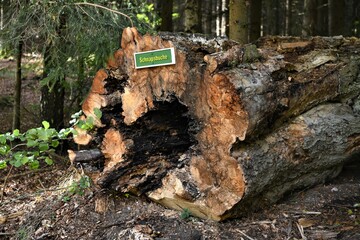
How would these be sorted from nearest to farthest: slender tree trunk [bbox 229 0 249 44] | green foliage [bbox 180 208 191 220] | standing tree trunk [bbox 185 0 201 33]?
green foliage [bbox 180 208 191 220], slender tree trunk [bbox 229 0 249 44], standing tree trunk [bbox 185 0 201 33]

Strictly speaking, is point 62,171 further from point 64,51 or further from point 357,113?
point 357,113

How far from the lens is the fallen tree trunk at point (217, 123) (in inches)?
145

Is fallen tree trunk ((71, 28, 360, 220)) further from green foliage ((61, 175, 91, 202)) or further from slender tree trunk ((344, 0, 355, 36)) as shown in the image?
slender tree trunk ((344, 0, 355, 36))

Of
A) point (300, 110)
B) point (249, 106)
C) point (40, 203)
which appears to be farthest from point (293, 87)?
point (40, 203)

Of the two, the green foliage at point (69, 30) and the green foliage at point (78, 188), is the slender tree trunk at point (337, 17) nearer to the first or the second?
the green foliage at point (69, 30)

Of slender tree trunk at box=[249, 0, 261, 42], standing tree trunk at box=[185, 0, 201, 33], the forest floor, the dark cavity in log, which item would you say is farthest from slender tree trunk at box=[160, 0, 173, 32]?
the dark cavity in log

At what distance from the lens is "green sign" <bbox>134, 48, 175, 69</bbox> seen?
380cm

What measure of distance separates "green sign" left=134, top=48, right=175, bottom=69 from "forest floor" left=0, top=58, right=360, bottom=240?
146 cm

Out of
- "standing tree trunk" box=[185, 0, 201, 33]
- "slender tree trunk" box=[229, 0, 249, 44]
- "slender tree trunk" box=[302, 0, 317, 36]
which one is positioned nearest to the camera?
"slender tree trunk" box=[229, 0, 249, 44]

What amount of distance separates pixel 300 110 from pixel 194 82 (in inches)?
49.8

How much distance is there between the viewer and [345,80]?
14.8ft

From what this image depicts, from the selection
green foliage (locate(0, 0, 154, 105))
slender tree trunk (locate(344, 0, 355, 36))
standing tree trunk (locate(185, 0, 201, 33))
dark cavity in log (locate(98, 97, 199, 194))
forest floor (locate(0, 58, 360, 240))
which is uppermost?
slender tree trunk (locate(344, 0, 355, 36))

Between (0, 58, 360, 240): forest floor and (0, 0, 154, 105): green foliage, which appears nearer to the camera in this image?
(0, 58, 360, 240): forest floor

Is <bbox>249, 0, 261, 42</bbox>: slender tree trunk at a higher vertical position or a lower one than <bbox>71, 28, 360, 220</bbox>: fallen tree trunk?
higher
